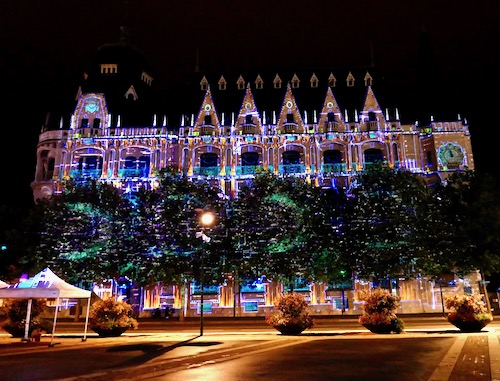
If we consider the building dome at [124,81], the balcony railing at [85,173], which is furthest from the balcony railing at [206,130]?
the balcony railing at [85,173]

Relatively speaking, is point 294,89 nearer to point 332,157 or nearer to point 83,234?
point 332,157

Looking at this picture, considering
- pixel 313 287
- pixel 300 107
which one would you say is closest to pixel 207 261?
pixel 313 287

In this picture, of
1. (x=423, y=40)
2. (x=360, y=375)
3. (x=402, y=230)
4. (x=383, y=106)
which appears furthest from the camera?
(x=423, y=40)

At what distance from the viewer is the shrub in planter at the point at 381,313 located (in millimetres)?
24844

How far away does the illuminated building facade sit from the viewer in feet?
169

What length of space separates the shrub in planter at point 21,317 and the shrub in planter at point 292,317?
12.2 m

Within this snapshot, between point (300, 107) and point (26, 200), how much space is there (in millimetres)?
37890

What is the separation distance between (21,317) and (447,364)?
20.5 metres

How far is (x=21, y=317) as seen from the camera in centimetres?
2330

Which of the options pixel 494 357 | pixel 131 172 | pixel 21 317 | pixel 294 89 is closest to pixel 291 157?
pixel 294 89

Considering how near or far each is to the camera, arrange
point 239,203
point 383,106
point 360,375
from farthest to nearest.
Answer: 1. point 383,106
2. point 239,203
3. point 360,375

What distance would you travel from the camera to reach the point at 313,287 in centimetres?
4731

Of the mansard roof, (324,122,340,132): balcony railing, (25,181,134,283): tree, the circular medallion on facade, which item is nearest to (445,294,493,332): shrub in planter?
(25,181,134,283): tree

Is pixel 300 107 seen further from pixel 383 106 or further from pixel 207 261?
pixel 207 261
